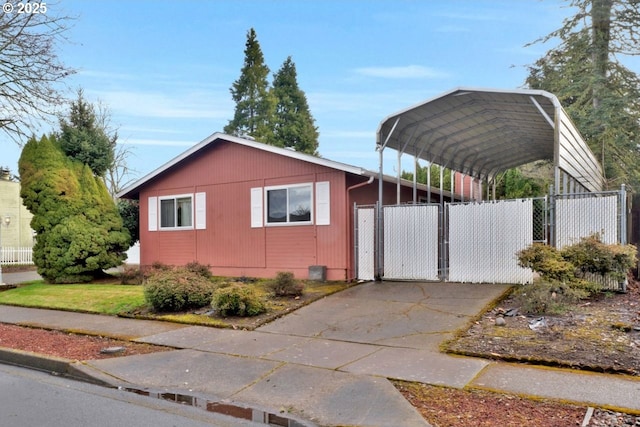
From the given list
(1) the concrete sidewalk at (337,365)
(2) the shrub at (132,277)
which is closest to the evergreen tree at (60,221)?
(2) the shrub at (132,277)

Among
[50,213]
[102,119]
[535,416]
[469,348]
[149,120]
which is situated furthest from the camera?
[102,119]

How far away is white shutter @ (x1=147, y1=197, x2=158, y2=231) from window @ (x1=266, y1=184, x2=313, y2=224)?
15.8ft

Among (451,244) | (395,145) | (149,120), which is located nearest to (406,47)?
(395,145)

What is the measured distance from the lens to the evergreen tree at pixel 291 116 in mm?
39875

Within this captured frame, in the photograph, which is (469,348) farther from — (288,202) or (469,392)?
(288,202)

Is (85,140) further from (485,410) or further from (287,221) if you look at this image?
(485,410)

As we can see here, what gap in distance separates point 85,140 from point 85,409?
1264cm

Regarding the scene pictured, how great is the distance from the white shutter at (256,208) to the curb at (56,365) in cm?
726

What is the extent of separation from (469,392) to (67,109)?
15.5 metres

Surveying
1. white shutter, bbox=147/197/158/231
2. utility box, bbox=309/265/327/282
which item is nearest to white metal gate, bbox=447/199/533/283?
utility box, bbox=309/265/327/282

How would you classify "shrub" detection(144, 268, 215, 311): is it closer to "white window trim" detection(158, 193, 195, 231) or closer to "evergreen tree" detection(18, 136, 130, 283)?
"white window trim" detection(158, 193, 195, 231)

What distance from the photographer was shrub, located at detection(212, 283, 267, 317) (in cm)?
827

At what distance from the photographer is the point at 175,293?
349 inches

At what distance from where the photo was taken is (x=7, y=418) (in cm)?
414
